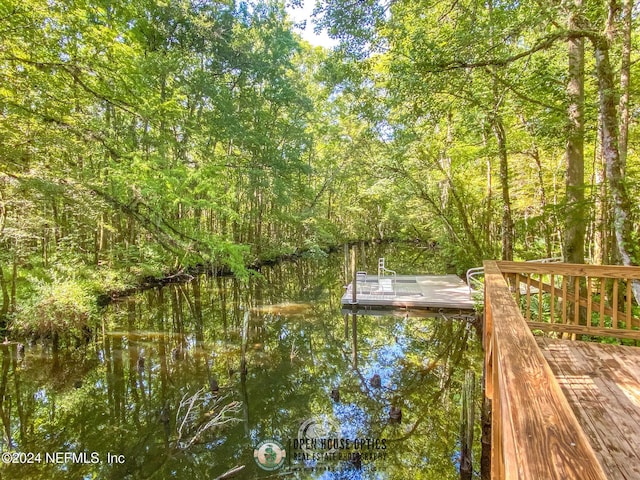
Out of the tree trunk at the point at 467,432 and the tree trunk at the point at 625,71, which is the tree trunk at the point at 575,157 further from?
the tree trunk at the point at 467,432

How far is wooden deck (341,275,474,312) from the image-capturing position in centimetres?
935

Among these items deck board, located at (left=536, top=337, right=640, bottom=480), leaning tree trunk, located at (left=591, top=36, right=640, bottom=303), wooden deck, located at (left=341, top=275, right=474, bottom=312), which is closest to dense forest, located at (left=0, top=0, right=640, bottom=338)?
leaning tree trunk, located at (left=591, top=36, right=640, bottom=303)

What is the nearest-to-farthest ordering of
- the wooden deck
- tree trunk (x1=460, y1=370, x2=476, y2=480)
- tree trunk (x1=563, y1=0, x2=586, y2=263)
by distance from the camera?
tree trunk (x1=460, y1=370, x2=476, y2=480) < tree trunk (x1=563, y1=0, x2=586, y2=263) < the wooden deck

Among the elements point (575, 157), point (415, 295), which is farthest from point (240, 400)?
point (575, 157)

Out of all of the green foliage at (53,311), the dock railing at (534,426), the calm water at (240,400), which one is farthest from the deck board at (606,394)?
the green foliage at (53,311)

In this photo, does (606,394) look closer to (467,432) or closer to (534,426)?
(534,426)

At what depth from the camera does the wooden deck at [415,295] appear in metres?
9.35

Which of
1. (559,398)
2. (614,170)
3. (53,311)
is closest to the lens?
(559,398)

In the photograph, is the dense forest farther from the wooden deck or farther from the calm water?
the wooden deck

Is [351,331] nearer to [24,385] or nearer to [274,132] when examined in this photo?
[24,385]

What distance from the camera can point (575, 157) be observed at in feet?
17.1

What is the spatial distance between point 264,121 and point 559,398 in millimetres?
17447

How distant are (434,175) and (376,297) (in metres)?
6.57

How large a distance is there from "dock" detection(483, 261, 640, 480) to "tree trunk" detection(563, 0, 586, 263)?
1.79 m
